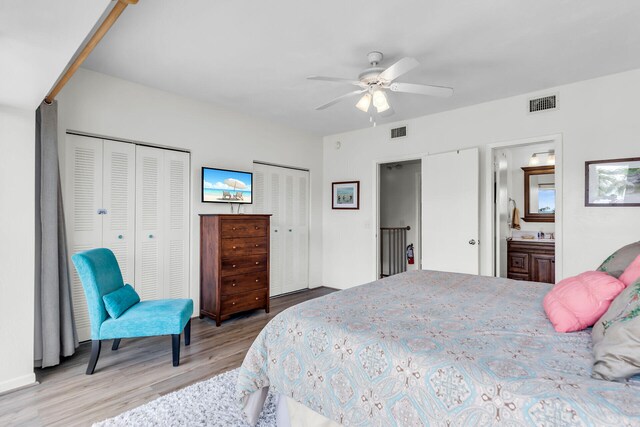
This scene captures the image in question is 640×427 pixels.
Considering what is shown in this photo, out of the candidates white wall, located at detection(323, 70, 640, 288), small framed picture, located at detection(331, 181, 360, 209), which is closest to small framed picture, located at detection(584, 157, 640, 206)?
white wall, located at detection(323, 70, 640, 288)

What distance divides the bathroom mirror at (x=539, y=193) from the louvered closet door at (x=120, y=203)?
5.49 metres

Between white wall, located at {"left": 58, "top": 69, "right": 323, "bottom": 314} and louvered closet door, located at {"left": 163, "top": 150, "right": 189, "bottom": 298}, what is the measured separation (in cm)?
9

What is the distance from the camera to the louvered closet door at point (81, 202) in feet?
10.1

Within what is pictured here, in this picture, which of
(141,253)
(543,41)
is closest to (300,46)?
(543,41)

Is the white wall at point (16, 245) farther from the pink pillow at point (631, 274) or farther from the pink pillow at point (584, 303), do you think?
the pink pillow at point (631, 274)

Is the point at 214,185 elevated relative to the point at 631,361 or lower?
elevated

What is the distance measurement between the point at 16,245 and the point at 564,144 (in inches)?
194

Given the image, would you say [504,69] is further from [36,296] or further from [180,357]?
[36,296]

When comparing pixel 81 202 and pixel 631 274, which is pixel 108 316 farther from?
pixel 631 274

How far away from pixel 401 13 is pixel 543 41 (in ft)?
4.10

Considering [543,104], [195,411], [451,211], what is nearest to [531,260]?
[451,211]

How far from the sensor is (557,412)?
0.98 metres

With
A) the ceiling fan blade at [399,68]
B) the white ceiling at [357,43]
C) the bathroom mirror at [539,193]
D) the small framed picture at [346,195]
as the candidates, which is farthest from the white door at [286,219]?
the bathroom mirror at [539,193]

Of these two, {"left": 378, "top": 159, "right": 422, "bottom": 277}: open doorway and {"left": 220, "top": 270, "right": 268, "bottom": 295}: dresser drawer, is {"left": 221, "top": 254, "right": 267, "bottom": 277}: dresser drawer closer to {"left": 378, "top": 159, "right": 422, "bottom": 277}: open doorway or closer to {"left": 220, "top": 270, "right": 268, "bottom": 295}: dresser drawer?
{"left": 220, "top": 270, "right": 268, "bottom": 295}: dresser drawer
